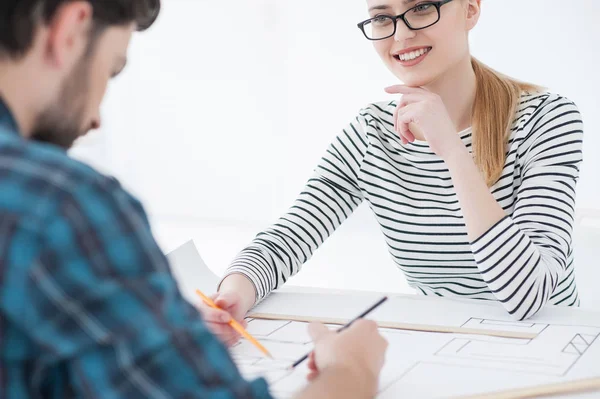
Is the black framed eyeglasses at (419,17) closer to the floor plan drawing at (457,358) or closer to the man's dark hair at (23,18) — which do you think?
the floor plan drawing at (457,358)

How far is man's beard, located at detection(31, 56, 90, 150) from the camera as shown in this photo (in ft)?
2.13

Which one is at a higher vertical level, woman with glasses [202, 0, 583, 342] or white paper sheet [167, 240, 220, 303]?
woman with glasses [202, 0, 583, 342]

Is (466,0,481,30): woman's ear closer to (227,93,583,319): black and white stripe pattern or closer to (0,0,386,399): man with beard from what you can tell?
(227,93,583,319): black and white stripe pattern

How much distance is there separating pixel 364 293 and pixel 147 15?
846 mm

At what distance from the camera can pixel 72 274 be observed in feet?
1.73

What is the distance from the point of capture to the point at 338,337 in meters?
0.92

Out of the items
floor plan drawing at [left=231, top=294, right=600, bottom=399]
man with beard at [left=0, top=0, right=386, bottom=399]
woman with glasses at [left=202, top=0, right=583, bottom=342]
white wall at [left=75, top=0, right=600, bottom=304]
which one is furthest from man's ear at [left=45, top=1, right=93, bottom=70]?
white wall at [left=75, top=0, right=600, bottom=304]

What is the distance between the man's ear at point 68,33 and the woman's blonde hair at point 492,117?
0.99m

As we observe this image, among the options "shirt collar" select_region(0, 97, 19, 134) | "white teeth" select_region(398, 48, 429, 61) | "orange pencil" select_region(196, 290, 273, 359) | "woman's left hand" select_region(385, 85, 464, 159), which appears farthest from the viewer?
"white teeth" select_region(398, 48, 429, 61)

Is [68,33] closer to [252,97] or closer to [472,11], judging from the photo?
[472,11]

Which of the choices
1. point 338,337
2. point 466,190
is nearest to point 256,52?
point 466,190

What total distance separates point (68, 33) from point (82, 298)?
22 centimetres

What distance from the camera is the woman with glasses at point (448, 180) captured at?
1.29m

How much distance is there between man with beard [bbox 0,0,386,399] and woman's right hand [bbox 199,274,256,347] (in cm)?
58
